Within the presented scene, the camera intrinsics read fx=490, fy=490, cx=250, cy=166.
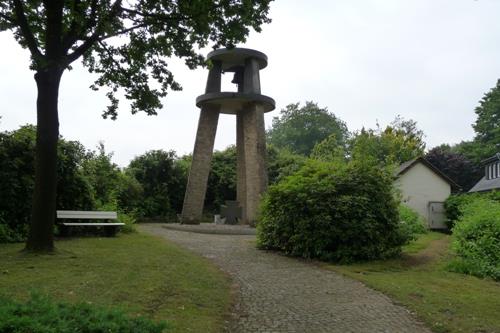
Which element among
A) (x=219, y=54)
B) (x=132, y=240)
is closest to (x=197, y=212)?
(x=219, y=54)

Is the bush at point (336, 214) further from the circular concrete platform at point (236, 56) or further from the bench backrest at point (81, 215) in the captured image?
the circular concrete platform at point (236, 56)

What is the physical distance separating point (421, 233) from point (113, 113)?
16.3 meters

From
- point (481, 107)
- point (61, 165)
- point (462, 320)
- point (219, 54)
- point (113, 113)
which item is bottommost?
point (462, 320)

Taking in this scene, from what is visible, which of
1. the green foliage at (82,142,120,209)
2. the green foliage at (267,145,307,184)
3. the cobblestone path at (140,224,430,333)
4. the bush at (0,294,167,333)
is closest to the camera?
the bush at (0,294,167,333)

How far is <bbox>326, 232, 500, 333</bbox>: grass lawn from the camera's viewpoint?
7102 millimetres

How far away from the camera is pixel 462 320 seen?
711 cm

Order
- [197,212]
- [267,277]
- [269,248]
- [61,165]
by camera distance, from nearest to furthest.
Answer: [267,277] → [269,248] → [61,165] → [197,212]

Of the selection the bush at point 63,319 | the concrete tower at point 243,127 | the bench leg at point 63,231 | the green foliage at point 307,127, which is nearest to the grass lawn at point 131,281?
the bush at point 63,319

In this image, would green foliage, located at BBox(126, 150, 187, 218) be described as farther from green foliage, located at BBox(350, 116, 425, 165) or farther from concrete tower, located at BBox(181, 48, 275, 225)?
green foliage, located at BBox(350, 116, 425, 165)

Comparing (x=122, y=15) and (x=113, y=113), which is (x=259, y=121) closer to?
(x=113, y=113)

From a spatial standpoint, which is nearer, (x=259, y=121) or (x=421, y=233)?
(x=421, y=233)

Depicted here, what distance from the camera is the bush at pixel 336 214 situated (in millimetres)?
13047

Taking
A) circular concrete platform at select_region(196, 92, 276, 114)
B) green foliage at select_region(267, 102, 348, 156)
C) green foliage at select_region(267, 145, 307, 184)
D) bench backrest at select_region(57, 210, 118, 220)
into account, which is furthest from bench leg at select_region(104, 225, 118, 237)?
green foliage at select_region(267, 102, 348, 156)

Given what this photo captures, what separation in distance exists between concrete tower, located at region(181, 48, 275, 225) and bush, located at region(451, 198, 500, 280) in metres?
12.6
